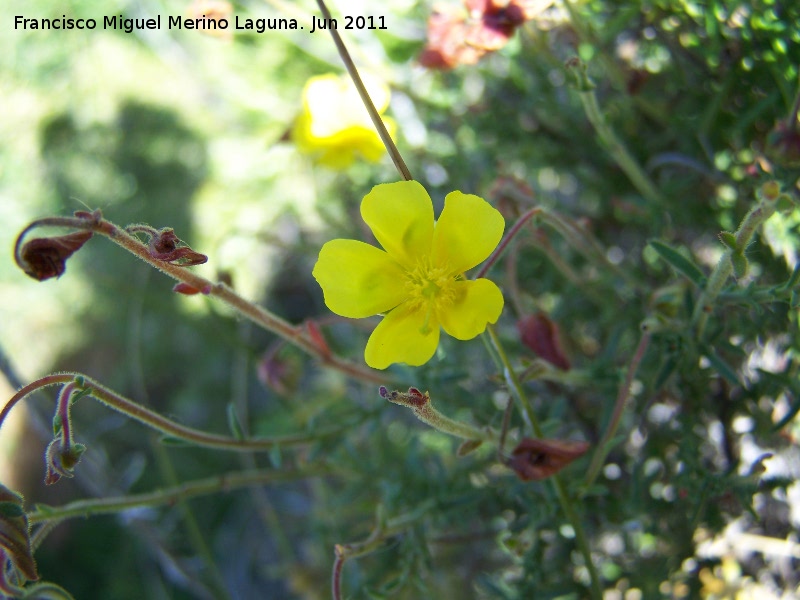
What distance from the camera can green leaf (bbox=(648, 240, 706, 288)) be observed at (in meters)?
0.84

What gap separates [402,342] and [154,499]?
0.40m

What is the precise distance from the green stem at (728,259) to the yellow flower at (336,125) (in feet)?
2.31

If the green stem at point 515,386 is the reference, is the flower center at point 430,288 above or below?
above

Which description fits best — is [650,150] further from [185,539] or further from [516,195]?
[185,539]

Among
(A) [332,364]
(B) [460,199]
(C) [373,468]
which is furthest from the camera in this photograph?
(C) [373,468]

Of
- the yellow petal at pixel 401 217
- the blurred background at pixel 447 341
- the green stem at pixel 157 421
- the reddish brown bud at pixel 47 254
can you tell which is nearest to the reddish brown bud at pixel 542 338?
the blurred background at pixel 447 341

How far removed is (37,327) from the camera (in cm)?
232

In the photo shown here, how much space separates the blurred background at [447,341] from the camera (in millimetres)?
1016

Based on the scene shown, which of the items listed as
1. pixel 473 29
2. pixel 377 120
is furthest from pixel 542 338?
pixel 473 29

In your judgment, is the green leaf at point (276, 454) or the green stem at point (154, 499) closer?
the green stem at point (154, 499)

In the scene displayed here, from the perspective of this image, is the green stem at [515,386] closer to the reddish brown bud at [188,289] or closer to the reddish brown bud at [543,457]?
the reddish brown bud at [543,457]

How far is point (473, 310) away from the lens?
2.39 ft

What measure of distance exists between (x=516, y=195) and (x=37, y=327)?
1.87m

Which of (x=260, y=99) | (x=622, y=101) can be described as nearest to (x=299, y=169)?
(x=260, y=99)
